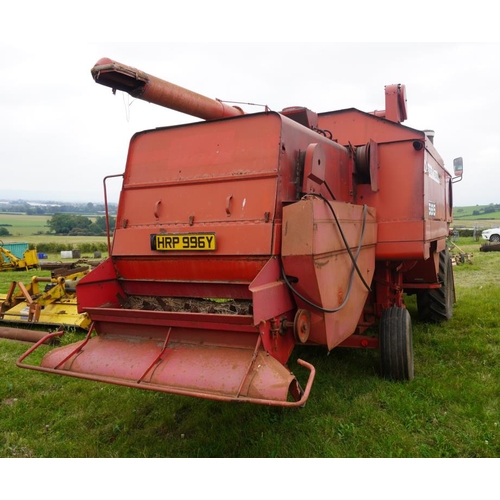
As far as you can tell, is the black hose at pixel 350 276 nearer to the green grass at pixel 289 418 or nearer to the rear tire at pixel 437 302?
the green grass at pixel 289 418

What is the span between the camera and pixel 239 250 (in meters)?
3.17

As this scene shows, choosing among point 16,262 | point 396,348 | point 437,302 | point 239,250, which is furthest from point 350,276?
point 16,262

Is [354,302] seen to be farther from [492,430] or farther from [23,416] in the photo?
[23,416]

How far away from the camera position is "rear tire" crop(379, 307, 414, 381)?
4.13 meters

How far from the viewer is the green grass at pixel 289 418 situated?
3.20 metres

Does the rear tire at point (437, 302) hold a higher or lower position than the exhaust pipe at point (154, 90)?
lower

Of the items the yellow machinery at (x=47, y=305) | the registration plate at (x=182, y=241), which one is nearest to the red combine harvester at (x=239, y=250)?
the registration plate at (x=182, y=241)

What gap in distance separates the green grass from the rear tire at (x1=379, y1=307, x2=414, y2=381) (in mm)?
118

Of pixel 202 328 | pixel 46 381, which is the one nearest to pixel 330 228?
pixel 202 328

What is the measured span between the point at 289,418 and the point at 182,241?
1671 millimetres

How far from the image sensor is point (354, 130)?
495 cm

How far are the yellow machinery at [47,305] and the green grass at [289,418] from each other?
1.74 meters

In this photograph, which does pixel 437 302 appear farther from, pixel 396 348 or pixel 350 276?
pixel 350 276

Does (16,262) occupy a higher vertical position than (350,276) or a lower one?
lower
